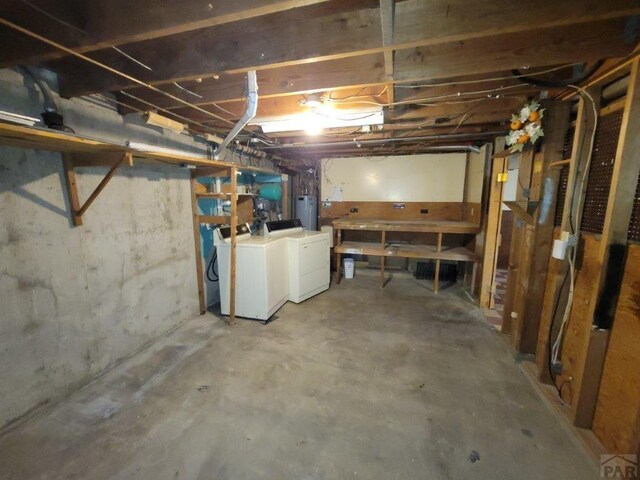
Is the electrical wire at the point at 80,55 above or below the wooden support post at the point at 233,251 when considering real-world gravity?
above

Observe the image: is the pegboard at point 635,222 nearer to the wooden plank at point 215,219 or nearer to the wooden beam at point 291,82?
the wooden beam at point 291,82

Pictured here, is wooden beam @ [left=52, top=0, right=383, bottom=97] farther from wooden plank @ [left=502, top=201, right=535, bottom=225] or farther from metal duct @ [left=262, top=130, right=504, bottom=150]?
metal duct @ [left=262, top=130, right=504, bottom=150]

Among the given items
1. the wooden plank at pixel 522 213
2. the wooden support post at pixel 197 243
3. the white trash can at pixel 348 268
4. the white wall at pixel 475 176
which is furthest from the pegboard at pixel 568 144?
the wooden support post at pixel 197 243

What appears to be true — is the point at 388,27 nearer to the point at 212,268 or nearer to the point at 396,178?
the point at 212,268

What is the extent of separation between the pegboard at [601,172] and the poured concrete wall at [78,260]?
3292 mm

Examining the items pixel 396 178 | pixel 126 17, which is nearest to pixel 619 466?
pixel 126 17

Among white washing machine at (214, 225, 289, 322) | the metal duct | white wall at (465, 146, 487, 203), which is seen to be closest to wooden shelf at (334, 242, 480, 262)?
white wall at (465, 146, 487, 203)

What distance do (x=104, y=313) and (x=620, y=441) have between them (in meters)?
3.30

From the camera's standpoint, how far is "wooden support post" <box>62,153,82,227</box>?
5.64ft

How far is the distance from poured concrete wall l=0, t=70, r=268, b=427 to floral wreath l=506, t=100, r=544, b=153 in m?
3.09

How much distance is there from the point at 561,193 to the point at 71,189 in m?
3.44

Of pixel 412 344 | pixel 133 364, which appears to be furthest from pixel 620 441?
pixel 133 364

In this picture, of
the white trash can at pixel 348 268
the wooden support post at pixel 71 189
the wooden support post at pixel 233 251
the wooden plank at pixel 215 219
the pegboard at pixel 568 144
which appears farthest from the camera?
the white trash can at pixel 348 268

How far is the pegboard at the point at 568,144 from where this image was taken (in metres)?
1.85
